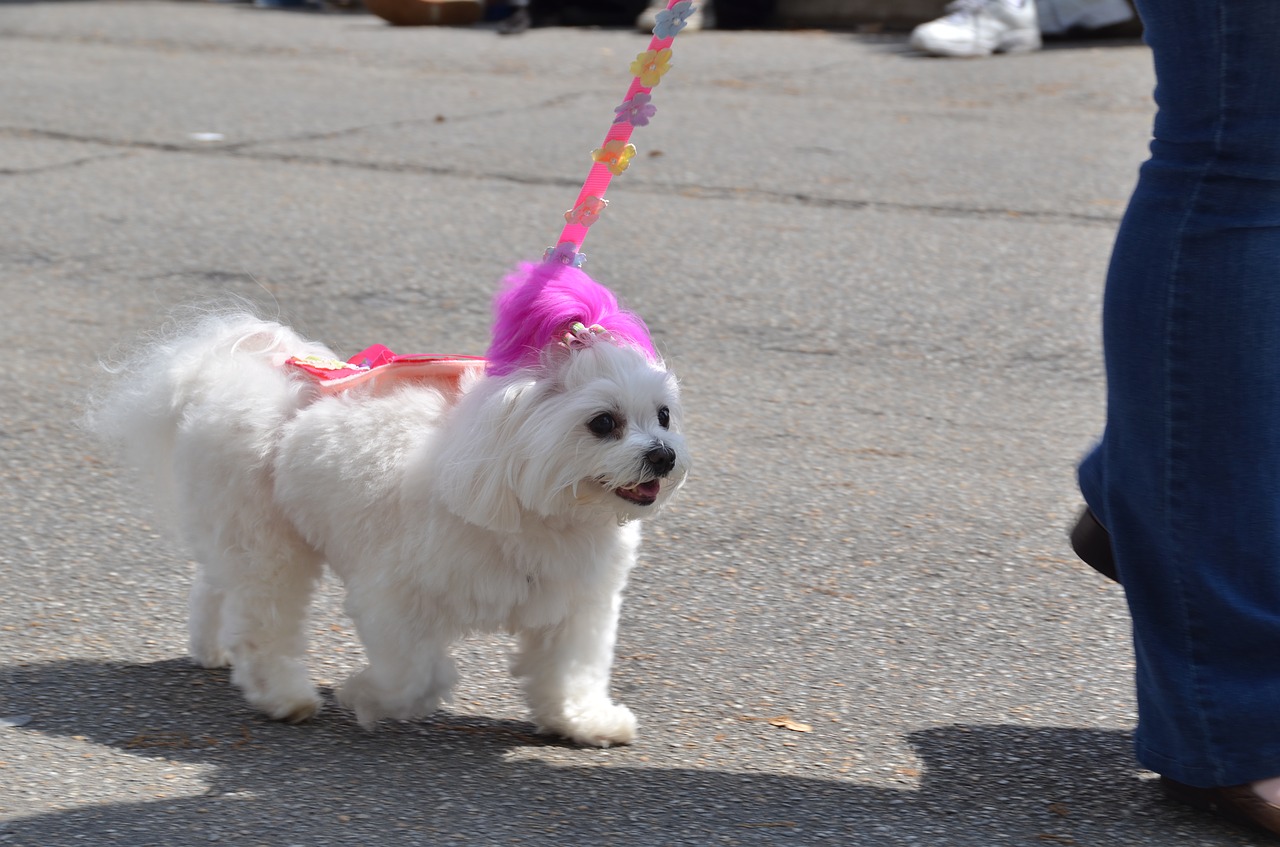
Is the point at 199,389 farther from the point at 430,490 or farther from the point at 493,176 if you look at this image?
the point at 493,176

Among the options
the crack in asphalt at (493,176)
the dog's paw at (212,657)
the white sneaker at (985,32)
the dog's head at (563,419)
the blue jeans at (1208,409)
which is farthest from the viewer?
the white sneaker at (985,32)

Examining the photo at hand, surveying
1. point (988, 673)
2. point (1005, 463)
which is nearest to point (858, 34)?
point (1005, 463)

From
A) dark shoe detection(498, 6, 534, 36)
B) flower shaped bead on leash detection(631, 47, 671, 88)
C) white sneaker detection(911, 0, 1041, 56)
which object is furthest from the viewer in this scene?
dark shoe detection(498, 6, 534, 36)

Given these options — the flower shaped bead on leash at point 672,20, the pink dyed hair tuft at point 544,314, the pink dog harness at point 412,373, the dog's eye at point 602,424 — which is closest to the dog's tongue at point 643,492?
the dog's eye at point 602,424

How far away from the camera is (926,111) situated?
8.81m

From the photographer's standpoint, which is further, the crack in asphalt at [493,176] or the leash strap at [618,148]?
the crack in asphalt at [493,176]

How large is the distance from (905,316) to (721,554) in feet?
6.74

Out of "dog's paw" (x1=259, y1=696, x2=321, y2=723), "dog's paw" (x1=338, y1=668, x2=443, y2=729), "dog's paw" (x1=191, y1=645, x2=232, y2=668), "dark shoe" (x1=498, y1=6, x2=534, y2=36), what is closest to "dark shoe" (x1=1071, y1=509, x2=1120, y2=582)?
"dog's paw" (x1=338, y1=668, x2=443, y2=729)

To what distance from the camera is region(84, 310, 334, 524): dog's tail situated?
2717 millimetres

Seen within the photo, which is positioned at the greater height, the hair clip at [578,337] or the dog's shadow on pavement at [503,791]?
the hair clip at [578,337]

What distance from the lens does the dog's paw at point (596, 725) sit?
262 cm

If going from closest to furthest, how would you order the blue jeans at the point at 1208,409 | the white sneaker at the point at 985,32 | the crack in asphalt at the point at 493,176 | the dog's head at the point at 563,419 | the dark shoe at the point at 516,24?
the blue jeans at the point at 1208,409, the dog's head at the point at 563,419, the crack in asphalt at the point at 493,176, the white sneaker at the point at 985,32, the dark shoe at the point at 516,24

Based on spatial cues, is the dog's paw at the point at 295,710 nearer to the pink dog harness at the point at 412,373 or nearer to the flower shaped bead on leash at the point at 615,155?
the pink dog harness at the point at 412,373

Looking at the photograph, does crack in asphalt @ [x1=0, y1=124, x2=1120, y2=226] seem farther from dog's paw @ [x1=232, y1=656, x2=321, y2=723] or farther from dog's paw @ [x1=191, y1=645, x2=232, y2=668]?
dog's paw @ [x1=232, y1=656, x2=321, y2=723]
